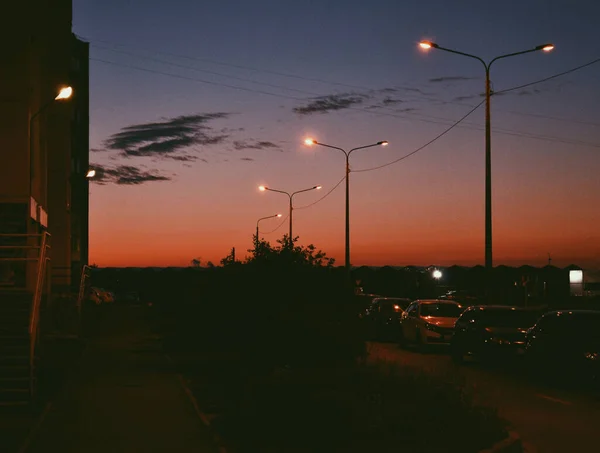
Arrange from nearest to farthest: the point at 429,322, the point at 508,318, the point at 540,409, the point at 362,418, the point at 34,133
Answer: the point at 362,418 < the point at 540,409 < the point at 508,318 < the point at 429,322 < the point at 34,133

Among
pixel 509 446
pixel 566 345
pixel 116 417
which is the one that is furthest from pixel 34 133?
pixel 509 446

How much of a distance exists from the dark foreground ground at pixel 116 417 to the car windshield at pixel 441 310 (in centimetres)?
1005

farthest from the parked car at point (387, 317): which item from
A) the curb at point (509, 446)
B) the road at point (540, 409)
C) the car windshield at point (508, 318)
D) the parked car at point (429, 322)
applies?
the curb at point (509, 446)

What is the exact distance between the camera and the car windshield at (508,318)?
2289cm

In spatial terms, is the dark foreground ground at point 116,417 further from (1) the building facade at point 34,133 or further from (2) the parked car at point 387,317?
(2) the parked car at point 387,317

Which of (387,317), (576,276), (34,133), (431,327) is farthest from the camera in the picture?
(576,276)

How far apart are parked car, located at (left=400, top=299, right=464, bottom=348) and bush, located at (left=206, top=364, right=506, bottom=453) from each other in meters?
15.7

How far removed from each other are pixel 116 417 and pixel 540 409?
696 centimetres

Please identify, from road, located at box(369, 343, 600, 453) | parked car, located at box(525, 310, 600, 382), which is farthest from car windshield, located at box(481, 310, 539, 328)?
parked car, located at box(525, 310, 600, 382)

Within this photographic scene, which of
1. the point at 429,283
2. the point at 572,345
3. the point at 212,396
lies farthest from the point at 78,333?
the point at 429,283

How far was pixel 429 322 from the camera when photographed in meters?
28.4

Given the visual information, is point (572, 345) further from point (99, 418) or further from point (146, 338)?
point (146, 338)

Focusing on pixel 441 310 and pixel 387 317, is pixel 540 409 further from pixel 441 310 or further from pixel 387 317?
pixel 387 317

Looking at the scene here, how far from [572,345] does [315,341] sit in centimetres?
576
